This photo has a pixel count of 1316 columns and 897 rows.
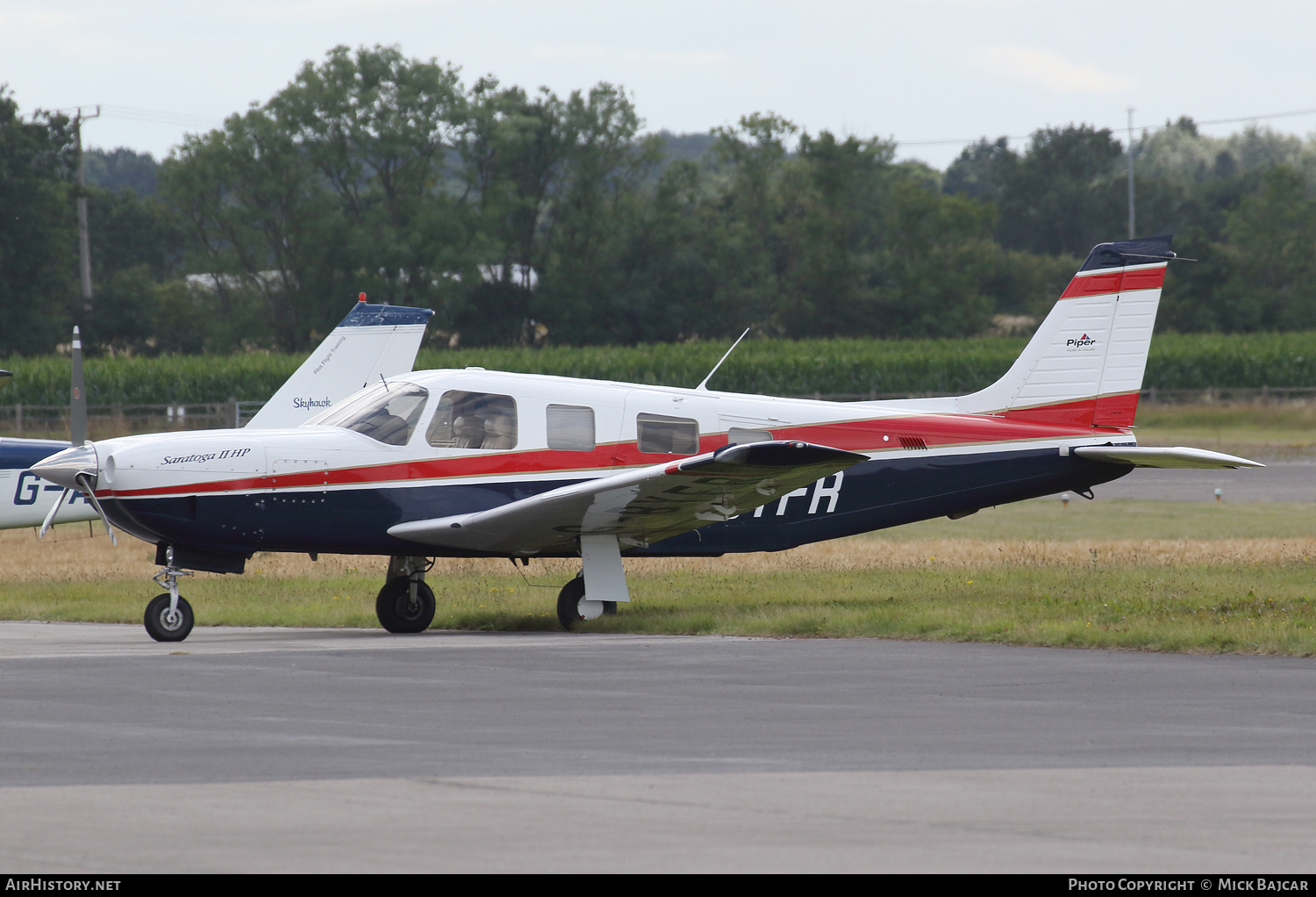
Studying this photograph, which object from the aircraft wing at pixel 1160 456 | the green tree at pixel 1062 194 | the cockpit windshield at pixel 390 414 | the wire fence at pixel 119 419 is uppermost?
the green tree at pixel 1062 194

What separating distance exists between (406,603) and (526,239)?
228 ft

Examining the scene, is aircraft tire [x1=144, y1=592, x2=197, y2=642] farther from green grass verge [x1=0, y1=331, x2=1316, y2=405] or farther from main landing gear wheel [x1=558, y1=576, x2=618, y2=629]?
green grass verge [x1=0, y1=331, x2=1316, y2=405]

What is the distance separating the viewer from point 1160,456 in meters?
13.8

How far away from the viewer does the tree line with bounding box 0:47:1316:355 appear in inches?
3007

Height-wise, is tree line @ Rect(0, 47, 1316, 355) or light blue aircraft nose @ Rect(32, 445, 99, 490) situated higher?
tree line @ Rect(0, 47, 1316, 355)

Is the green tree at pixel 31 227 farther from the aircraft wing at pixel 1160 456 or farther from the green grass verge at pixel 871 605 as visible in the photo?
the aircraft wing at pixel 1160 456

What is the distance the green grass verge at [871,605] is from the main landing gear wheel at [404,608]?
39 centimetres

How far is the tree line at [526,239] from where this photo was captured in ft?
251

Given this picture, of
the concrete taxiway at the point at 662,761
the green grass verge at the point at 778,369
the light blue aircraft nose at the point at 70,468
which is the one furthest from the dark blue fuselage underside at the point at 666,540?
the green grass verge at the point at 778,369

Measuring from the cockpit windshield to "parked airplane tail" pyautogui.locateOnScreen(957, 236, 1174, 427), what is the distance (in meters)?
5.49

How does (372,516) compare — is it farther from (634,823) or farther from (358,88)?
(358,88)

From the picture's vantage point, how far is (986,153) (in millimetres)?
168375

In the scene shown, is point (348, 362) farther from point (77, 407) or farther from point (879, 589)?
point (879, 589)

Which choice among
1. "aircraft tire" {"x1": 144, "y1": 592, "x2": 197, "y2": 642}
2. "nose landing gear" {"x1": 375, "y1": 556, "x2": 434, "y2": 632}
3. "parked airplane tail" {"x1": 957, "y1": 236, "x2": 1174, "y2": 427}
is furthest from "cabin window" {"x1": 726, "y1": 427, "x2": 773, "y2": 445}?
"aircraft tire" {"x1": 144, "y1": 592, "x2": 197, "y2": 642}
